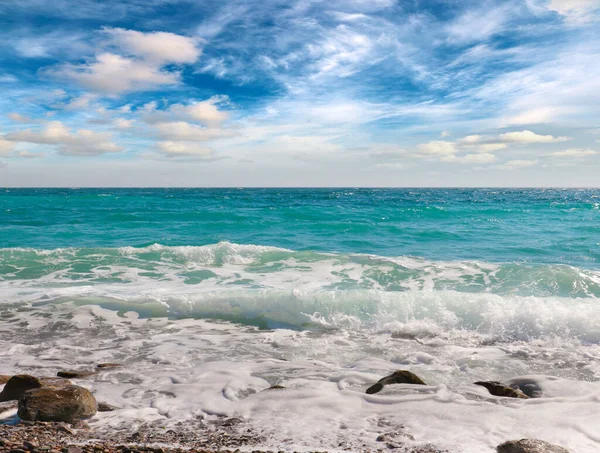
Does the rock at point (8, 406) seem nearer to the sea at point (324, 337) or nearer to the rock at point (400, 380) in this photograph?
the sea at point (324, 337)

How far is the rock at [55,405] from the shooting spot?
3914mm

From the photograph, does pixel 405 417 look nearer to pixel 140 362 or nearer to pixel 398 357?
pixel 398 357

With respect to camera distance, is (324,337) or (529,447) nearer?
(529,447)

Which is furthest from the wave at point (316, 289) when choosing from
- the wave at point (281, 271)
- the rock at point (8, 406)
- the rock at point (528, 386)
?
the rock at point (8, 406)

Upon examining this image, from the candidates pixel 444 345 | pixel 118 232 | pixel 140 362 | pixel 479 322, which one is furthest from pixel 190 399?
pixel 118 232

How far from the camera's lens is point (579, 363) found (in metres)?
6.02

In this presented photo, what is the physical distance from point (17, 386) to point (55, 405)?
92cm

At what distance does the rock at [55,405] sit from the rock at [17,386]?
56cm

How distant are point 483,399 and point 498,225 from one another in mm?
22167

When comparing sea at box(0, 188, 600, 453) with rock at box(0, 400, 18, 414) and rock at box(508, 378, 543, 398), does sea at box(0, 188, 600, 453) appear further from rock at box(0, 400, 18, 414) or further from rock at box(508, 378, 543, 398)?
rock at box(0, 400, 18, 414)

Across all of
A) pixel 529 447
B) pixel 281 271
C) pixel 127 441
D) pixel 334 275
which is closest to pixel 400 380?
pixel 529 447

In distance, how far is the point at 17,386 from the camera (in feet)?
14.8

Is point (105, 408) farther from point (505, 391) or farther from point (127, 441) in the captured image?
point (505, 391)

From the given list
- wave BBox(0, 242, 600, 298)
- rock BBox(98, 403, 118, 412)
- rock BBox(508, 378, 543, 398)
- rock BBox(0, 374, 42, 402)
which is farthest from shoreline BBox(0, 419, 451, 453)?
wave BBox(0, 242, 600, 298)
